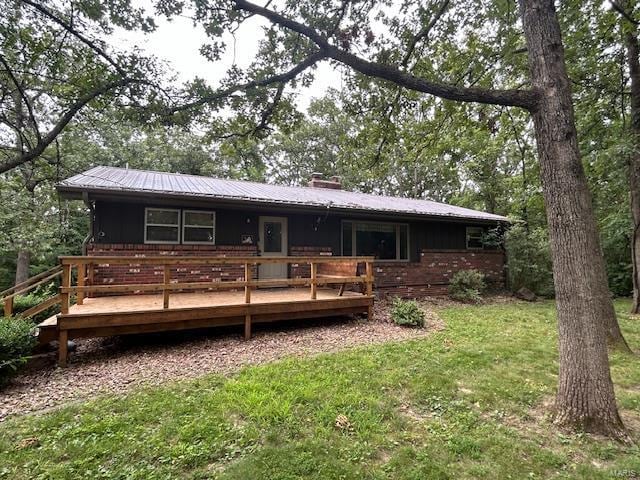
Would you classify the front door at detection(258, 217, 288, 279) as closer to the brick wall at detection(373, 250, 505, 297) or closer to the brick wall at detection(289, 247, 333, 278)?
the brick wall at detection(289, 247, 333, 278)

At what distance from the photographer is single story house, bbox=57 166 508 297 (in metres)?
6.99

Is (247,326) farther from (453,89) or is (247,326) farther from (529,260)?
(529,260)

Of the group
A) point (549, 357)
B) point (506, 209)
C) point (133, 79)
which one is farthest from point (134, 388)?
point (506, 209)

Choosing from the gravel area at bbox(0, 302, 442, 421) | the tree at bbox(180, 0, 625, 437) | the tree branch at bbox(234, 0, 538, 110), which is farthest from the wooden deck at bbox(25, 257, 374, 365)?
the tree at bbox(180, 0, 625, 437)

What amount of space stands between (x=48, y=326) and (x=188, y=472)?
12.8ft

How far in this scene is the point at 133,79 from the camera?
152 inches

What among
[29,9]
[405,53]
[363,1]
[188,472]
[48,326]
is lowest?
[188,472]

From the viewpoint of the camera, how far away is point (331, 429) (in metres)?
2.92

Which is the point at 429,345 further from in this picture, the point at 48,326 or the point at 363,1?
the point at 48,326

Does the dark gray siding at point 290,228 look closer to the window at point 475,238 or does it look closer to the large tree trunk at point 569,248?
the window at point 475,238

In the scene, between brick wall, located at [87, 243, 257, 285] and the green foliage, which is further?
the green foliage

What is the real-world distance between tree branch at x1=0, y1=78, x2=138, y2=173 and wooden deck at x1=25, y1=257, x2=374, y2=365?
2125mm

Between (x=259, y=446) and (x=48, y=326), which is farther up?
(x=48, y=326)

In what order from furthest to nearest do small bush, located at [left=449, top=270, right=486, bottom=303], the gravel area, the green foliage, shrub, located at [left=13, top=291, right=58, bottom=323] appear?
the green foliage
small bush, located at [left=449, top=270, right=486, bottom=303]
shrub, located at [left=13, top=291, right=58, bottom=323]
the gravel area
